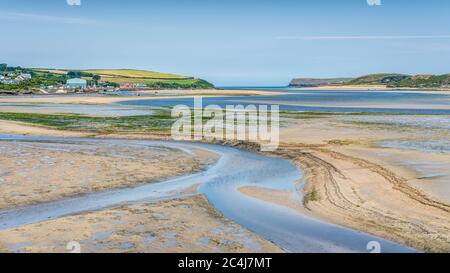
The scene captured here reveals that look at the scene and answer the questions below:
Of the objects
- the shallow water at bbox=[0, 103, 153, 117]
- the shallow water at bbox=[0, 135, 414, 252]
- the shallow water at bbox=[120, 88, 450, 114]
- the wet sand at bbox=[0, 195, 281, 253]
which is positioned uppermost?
the shallow water at bbox=[120, 88, 450, 114]

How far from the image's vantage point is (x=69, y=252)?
1246 centimetres

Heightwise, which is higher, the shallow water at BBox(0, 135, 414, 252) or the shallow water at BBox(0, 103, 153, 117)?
the shallow water at BBox(0, 103, 153, 117)

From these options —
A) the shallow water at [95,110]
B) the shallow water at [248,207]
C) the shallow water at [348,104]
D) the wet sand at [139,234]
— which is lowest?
the shallow water at [248,207]

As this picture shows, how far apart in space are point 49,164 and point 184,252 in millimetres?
15653

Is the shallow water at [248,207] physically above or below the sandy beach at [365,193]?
below

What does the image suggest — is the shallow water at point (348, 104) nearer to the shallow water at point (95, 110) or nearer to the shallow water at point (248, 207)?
the shallow water at point (95, 110)

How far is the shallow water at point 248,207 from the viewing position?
551 inches

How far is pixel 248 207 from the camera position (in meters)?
18.4

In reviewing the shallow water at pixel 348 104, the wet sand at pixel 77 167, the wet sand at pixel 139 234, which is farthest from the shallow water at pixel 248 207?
the shallow water at pixel 348 104

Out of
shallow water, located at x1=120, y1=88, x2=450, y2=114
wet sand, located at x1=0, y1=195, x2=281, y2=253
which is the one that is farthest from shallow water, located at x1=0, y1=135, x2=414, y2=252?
shallow water, located at x1=120, y1=88, x2=450, y2=114

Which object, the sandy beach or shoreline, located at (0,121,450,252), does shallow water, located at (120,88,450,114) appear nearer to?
the sandy beach

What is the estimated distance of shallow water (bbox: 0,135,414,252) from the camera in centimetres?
1399
